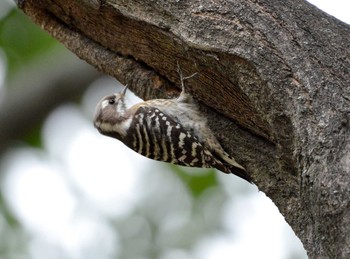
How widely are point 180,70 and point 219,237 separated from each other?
18.5 ft

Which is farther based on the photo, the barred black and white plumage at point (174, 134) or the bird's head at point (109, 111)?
the bird's head at point (109, 111)

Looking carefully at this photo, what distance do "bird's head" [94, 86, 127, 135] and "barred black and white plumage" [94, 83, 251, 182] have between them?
69 millimetres

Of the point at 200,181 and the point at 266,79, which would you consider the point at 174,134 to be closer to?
the point at 266,79

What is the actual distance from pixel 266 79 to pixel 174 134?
4.81ft

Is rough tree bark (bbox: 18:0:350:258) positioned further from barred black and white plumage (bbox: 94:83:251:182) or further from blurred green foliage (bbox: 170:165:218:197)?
blurred green foliage (bbox: 170:165:218:197)

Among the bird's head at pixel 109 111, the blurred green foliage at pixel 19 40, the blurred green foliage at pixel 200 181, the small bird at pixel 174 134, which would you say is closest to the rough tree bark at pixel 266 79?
the small bird at pixel 174 134

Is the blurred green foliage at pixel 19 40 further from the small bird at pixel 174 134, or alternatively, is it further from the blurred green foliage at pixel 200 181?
the small bird at pixel 174 134

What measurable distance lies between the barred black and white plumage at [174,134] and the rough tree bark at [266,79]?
91mm

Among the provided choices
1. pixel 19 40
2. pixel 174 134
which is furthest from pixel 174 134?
pixel 19 40

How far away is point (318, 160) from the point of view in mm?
4195

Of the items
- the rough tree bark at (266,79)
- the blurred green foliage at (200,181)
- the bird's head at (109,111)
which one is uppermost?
the rough tree bark at (266,79)

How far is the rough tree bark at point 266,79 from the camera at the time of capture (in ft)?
13.7

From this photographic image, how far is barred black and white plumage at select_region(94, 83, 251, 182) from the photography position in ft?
18.8

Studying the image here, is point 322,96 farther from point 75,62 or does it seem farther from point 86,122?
point 86,122
